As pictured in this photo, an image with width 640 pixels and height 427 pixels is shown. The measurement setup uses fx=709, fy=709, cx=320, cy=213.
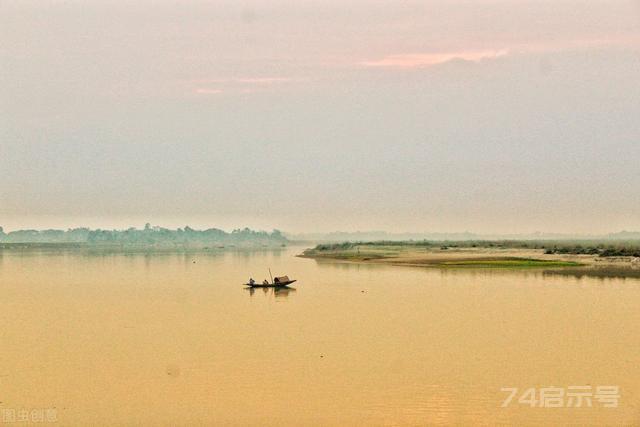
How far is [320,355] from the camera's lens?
27531 mm

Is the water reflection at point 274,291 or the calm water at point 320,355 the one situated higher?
the water reflection at point 274,291

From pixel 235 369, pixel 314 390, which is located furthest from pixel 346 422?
pixel 235 369

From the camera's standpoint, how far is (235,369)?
25250 mm

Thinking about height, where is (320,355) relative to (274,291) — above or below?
below

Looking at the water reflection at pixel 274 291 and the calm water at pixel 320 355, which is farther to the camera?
the water reflection at pixel 274 291

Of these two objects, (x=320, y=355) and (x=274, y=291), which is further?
(x=274, y=291)

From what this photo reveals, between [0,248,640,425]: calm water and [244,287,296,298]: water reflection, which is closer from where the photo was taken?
[0,248,640,425]: calm water

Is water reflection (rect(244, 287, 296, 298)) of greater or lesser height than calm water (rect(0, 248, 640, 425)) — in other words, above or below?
above

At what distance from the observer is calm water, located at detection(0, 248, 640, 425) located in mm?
20578

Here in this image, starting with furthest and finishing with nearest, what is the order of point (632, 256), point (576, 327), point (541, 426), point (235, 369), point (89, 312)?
point (632, 256) → point (89, 312) → point (576, 327) → point (235, 369) → point (541, 426)

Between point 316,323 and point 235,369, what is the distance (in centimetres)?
1082

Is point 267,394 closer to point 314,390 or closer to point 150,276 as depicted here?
point 314,390

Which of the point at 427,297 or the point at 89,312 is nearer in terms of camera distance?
the point at 89,312

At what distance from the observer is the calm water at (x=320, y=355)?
20.6 m
